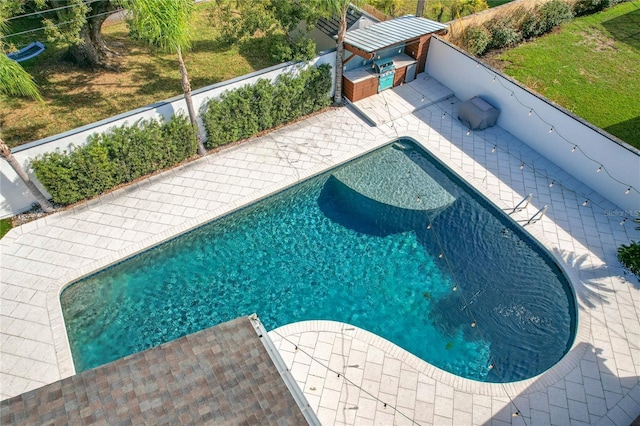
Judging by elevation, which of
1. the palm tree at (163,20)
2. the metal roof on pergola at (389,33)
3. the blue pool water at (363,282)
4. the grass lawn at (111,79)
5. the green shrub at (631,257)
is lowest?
the blue pool water at (363,282)

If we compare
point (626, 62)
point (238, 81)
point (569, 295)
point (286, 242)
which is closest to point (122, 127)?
point (238, 81)

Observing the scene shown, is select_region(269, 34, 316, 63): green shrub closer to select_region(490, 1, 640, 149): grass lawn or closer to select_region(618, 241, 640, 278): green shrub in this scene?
select_region(490, 1, 640, 149): grass lawn

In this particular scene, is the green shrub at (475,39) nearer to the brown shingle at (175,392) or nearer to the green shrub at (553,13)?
the green shrub at (553,13)

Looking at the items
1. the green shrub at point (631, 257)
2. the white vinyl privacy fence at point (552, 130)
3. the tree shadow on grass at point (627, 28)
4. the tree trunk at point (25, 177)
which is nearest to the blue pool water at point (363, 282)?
the green shrub at point (631, 257)

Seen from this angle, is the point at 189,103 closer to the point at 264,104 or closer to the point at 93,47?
the point at 264,104

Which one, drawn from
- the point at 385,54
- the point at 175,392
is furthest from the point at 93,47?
the point at 175,392

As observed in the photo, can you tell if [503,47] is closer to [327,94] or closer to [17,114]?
[327,94]
